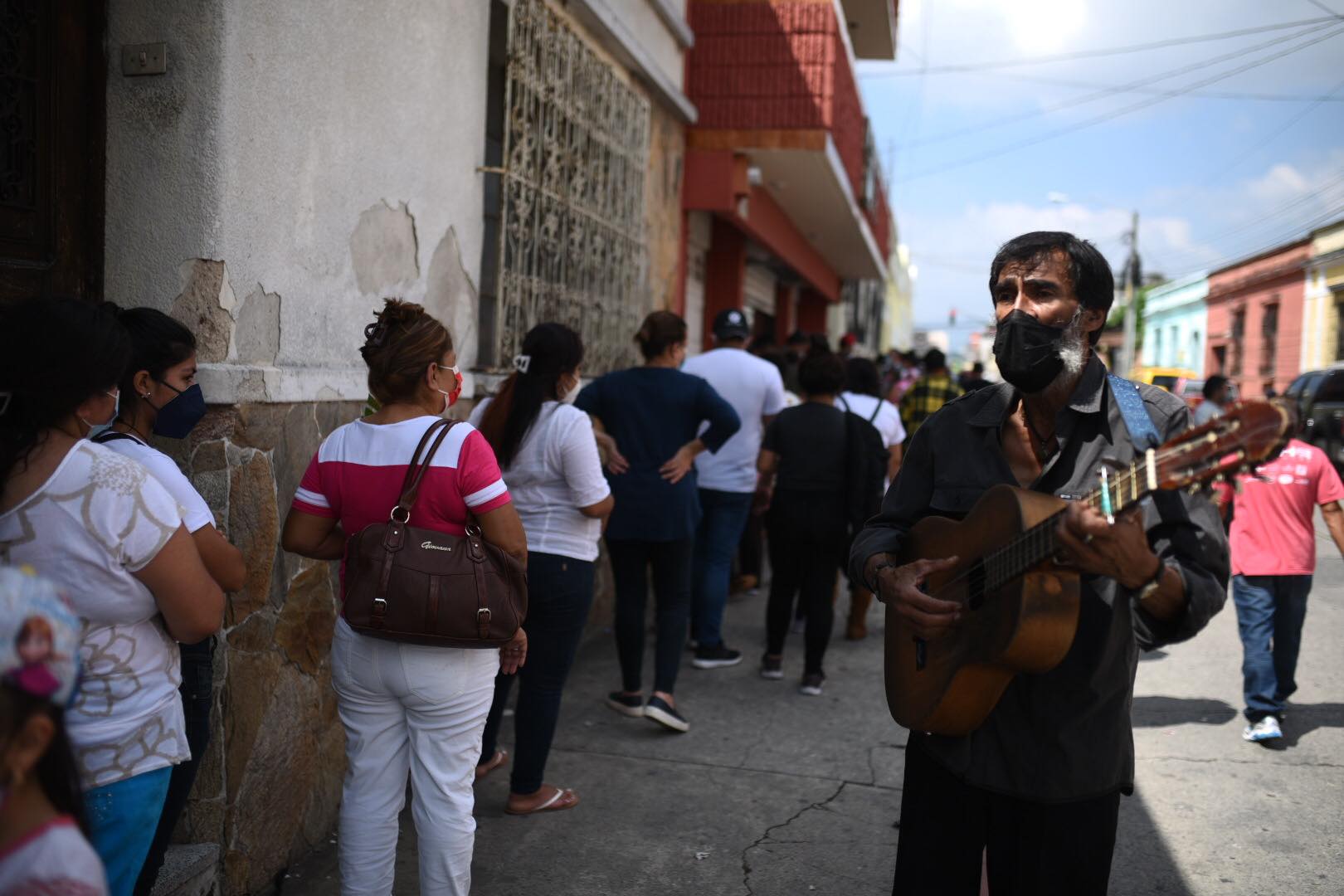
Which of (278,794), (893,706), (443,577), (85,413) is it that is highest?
(85,413)

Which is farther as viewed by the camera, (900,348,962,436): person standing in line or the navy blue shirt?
(900,348,962,436): person standing in line

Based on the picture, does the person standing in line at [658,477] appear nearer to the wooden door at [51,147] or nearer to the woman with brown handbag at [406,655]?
the woman with brown handbag at [406,655]

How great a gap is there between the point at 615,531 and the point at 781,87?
5106 millimetres

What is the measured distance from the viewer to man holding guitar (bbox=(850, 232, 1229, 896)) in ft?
6.51

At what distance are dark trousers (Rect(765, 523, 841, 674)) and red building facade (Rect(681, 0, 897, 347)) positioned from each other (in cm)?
374

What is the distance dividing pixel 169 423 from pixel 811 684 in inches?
150

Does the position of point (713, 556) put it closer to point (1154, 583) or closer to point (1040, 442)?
point (1040, 442)

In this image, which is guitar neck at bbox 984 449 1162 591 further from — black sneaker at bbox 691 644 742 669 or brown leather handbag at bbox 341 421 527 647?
black sneaker at bbox 691 644 742 669

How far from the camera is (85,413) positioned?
2.09 m

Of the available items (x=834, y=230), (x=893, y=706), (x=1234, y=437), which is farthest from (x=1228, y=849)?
(x=834, y=230)

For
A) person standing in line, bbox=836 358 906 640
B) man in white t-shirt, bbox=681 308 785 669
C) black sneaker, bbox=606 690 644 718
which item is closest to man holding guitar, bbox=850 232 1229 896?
black sneaker, bbox=606 690 644 718

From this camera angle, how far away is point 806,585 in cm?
595

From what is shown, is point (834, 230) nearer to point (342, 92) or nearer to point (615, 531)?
point (615, 531)

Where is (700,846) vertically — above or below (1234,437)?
below
